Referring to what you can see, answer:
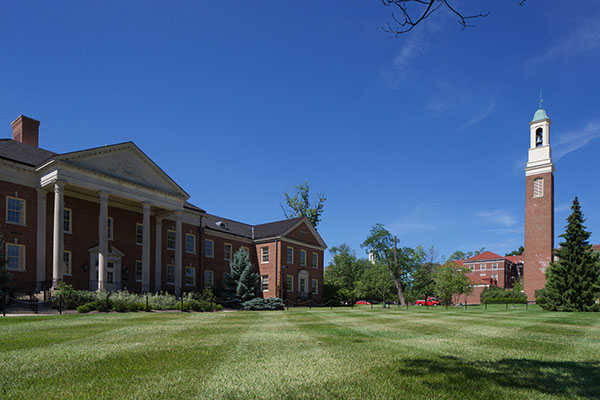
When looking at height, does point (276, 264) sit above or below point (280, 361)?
below

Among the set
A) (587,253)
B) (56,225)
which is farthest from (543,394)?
(587,253)

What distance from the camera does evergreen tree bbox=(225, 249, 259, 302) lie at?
121 ft

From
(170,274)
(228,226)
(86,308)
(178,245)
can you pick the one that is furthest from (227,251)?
(86,308)

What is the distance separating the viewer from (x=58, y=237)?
2628 cm

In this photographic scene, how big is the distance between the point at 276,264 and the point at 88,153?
22051 millimetres

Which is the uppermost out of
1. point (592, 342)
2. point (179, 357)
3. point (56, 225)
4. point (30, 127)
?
point (30, 127)

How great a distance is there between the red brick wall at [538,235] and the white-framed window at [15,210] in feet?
207

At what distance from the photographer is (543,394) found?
4.92 metres

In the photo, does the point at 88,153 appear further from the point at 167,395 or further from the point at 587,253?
the point at 587,253

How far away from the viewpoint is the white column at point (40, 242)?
88.2ft

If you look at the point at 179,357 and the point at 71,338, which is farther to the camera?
the point at 71,338

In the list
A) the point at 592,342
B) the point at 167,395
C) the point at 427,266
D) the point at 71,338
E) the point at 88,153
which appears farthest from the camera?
the point at 427,266

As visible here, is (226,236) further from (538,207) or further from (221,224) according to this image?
(538,207)

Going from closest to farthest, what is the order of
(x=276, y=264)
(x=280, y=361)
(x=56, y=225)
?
(x=280, y=361) < (x=56, y=225) < (x=276, y=264)
